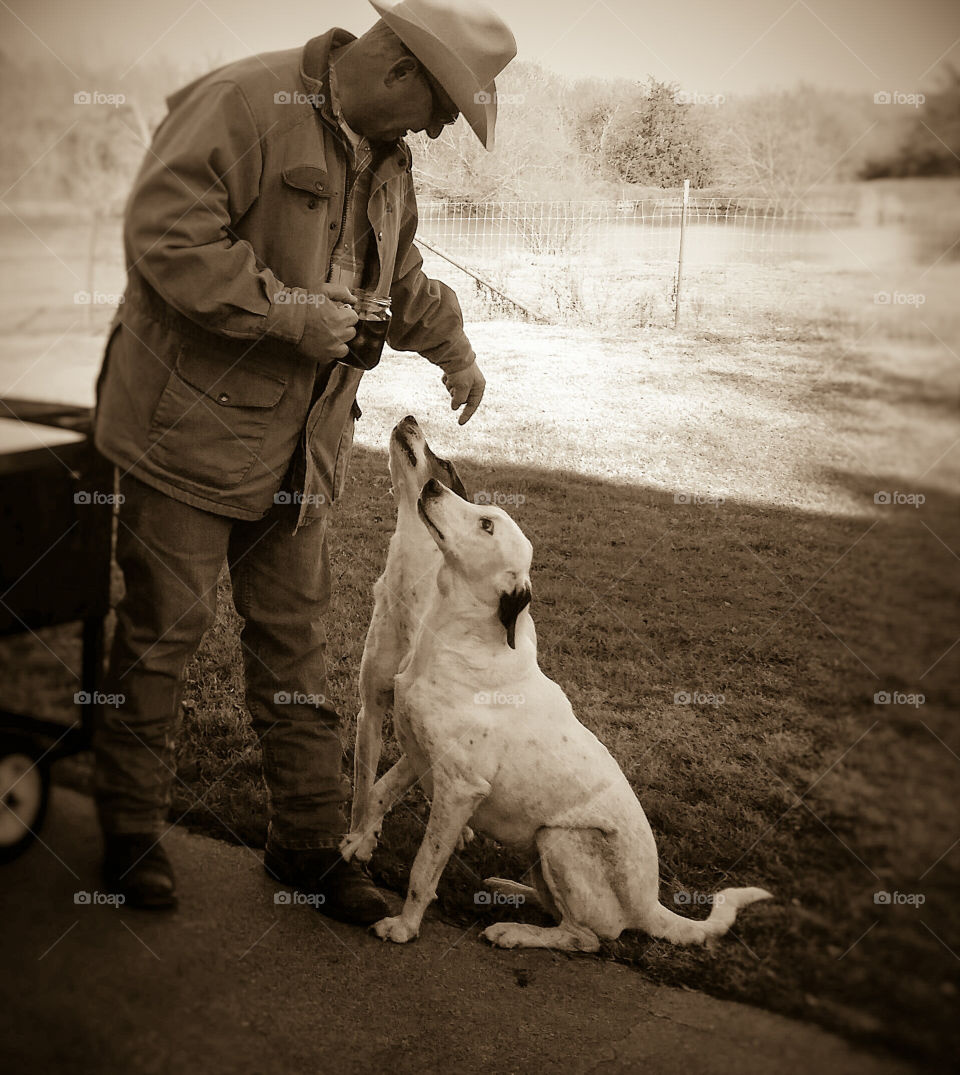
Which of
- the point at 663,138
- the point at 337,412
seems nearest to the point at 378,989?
the point at 337,412

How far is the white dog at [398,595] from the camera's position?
3.11 meters

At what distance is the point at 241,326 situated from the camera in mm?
2344

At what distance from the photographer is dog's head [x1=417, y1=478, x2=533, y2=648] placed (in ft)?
9.23

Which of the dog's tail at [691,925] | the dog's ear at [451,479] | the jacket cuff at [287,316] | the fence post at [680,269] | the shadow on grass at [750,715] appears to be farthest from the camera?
the fence post at [680,269]

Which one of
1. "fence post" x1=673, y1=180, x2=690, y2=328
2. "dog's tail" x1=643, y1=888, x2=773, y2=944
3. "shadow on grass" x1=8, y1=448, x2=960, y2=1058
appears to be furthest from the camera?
"fence post" x1=673, y1=180, x2=690, y2=328

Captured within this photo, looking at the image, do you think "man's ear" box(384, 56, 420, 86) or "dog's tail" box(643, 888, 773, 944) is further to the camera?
"dog's tail" box(643, 888, 773, 944)

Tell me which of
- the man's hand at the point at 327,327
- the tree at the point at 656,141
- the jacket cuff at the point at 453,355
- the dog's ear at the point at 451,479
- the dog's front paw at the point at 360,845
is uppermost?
the tree at the point at 656,141

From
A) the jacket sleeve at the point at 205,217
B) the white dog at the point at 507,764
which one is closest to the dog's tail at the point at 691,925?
the white dog at the point at 507,764

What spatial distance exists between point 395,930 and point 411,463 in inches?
52.3

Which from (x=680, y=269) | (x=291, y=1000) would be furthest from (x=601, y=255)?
(x=291, y=1000)

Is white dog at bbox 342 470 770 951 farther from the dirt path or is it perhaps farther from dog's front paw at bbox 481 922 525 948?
the dirt path

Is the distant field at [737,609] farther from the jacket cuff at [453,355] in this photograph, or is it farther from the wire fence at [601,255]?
the jacket cuff at [453,355]

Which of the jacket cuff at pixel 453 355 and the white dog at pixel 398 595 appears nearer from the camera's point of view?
the white dog at pixel 398 595

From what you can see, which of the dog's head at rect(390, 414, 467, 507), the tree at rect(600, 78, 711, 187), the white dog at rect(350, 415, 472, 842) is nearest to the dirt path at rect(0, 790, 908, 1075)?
the white dog at rect(350, 415, 472, 842)
